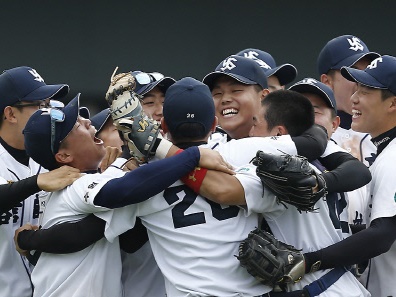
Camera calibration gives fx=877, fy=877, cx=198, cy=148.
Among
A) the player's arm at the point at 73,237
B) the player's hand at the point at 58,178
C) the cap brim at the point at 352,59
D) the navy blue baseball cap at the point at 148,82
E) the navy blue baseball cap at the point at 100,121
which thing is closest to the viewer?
the player's arm at the point at 73,237

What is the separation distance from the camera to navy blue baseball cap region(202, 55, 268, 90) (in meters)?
4.00

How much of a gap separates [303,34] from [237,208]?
18.8ft

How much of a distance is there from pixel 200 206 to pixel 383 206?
2.51ft

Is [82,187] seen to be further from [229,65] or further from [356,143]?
[356,143]

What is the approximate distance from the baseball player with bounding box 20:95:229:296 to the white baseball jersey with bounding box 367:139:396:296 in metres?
0.73

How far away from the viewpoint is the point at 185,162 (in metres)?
3.12

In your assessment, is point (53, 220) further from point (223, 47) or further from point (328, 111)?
point (223, 47)

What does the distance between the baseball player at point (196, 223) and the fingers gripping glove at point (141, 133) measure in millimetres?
77

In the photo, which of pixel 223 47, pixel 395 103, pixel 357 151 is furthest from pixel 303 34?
pixel 395 103

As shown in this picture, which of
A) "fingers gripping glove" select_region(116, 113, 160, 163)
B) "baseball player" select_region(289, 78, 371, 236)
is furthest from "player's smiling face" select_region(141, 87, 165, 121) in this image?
"fingers gripping glove" select_region(116, 113, 160, 163)

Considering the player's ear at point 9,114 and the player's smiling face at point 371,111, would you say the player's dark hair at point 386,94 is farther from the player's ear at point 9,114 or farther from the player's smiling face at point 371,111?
the player's ear at point 9,114

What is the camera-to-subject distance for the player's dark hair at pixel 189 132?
128 inches

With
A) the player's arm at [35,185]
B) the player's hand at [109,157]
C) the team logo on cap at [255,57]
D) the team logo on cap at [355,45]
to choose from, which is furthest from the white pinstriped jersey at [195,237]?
the team logo on cap at [355,45]

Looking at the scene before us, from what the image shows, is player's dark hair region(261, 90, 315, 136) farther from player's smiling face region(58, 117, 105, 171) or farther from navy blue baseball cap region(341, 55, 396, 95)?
player's smiling face region(58, 117, 105, 171)
